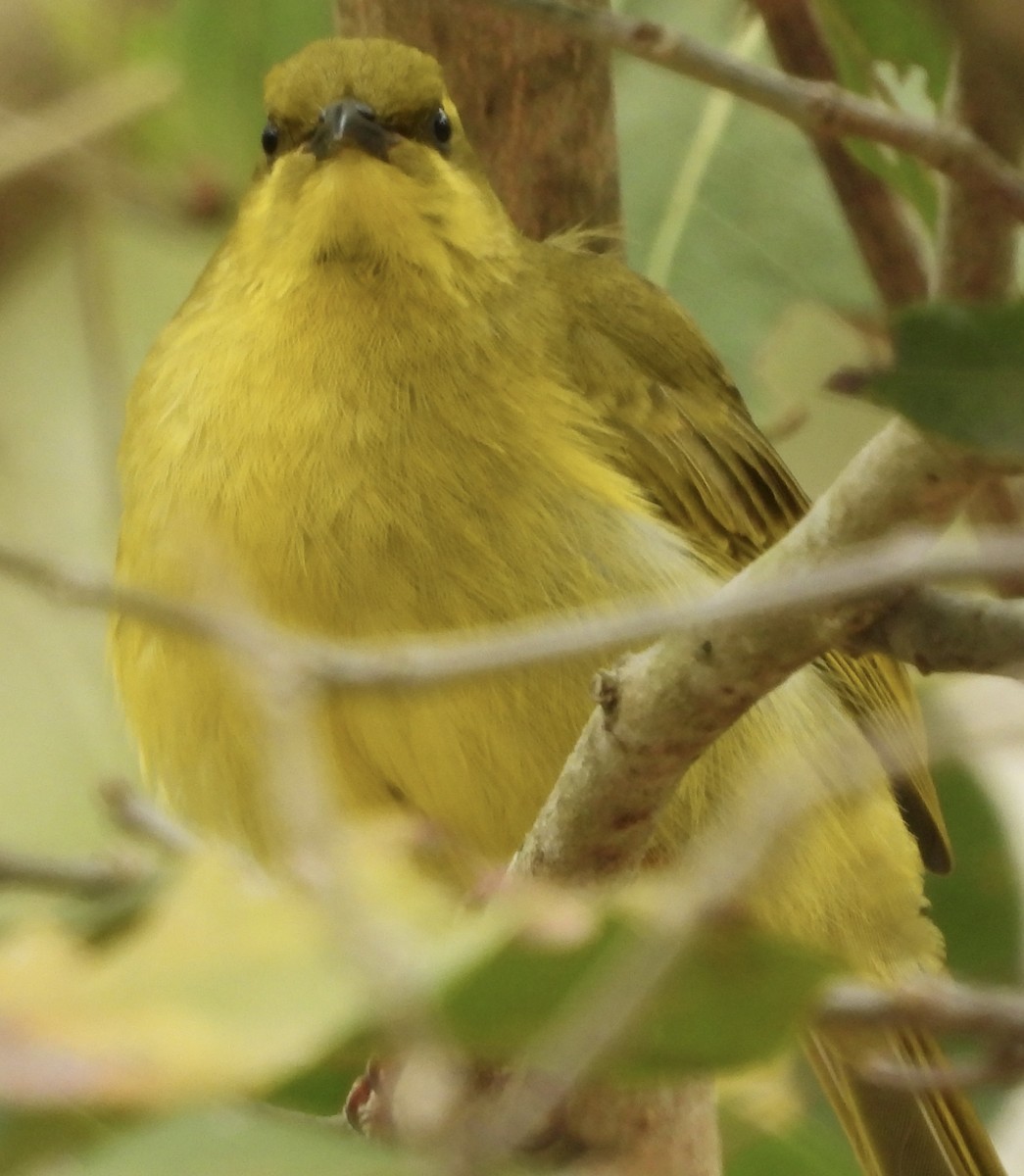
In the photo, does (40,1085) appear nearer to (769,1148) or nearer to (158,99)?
(769,1148)

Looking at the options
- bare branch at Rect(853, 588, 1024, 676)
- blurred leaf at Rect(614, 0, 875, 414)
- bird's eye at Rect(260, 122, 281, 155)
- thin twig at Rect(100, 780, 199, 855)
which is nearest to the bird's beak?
bird's eye at Rect(260, 122, 281, 155)

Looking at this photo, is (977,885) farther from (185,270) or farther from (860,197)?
(185,270)

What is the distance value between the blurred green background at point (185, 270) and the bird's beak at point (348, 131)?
19.6 inches

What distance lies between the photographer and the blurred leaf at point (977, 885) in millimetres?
3182

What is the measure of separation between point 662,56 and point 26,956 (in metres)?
0.90

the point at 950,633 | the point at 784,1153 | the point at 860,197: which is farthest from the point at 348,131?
the point at 784,1153

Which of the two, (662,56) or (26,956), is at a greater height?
(662,56)

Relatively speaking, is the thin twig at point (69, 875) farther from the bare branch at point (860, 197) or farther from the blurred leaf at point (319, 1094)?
the bare branch at point (860, 197)

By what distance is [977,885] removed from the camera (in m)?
3.24

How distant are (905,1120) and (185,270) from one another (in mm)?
2744

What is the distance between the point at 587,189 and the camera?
3.35 meters

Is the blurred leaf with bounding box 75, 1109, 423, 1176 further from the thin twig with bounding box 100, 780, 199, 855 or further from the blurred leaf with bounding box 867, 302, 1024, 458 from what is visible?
the blurred leaf with bounding box 867, 302, 1024, 458

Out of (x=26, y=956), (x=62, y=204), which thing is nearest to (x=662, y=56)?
(x=26, y=956)

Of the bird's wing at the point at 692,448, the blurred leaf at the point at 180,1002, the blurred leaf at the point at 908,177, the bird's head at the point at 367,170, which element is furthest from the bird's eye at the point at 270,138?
the blurred leaf at the point at 180,1002
